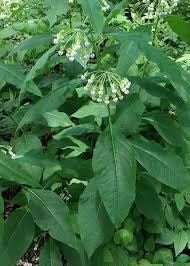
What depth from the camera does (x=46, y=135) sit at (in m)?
3.50

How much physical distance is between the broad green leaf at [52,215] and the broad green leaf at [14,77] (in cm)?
53

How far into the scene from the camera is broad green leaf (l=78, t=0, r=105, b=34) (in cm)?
211

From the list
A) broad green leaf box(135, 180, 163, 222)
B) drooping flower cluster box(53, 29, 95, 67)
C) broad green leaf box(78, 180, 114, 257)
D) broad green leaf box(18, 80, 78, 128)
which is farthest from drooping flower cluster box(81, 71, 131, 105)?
broad green leaf box(135, 180, 163, 222)

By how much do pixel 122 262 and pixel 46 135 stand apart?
1.17 meters

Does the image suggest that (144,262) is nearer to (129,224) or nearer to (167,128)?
(129,224)

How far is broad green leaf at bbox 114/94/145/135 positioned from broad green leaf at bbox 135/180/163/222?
0.33m

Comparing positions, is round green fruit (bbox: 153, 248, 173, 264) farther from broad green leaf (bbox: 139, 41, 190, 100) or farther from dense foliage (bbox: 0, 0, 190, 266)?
broad green leaf (bbox: 139, 41, 190, 100)

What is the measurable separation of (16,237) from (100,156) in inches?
24.8

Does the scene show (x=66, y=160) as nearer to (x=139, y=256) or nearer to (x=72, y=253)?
(x=72, y=253)

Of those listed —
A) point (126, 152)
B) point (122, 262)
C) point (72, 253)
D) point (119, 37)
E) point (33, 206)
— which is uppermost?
point (119, 37)

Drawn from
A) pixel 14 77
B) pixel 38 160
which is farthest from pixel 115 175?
pixel 14 77

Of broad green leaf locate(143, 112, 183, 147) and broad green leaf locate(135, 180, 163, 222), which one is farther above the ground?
broad green leaf locate(143, 112, 183, 147)

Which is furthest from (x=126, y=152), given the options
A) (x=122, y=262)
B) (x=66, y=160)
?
(x=122, y=262)

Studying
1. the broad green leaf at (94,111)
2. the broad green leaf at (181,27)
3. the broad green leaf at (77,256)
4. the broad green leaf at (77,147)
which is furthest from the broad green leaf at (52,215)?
the broad green leaf at (181,27)
